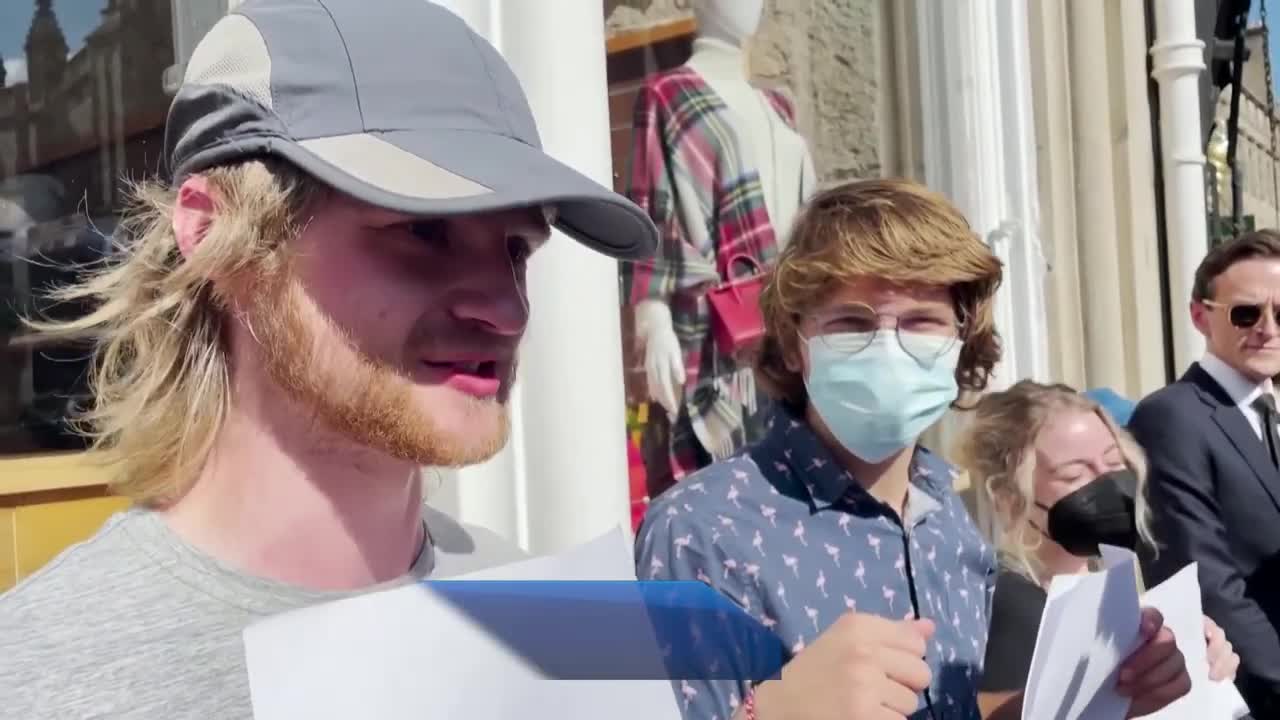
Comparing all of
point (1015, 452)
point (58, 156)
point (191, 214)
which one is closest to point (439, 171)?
point (191, 214)

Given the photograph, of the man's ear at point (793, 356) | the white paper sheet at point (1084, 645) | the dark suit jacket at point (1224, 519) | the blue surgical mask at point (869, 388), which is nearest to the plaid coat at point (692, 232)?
the dark suit jacket at point (1224, 519)

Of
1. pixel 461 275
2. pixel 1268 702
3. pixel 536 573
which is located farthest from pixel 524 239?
pixel 1268 702

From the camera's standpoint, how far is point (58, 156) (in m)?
2.09

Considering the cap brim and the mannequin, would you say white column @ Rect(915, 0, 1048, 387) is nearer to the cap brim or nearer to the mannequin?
the mannequin

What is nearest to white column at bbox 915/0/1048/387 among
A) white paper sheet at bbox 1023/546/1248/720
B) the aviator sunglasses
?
the aviator sunglasses

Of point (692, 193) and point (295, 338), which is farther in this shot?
point (692, 193)

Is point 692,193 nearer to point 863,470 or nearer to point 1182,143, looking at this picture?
point 863,470

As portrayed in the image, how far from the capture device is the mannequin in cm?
307

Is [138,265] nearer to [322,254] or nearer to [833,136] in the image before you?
[322,254]

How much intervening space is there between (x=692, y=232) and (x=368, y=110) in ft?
7.74

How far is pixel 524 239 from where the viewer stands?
3.17 ft

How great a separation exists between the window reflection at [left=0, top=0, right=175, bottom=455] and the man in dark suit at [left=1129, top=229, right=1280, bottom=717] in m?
2.52

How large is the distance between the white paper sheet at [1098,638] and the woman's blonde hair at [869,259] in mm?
495

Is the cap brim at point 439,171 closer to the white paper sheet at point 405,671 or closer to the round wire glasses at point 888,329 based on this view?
the white paper sheet at point 405,671
